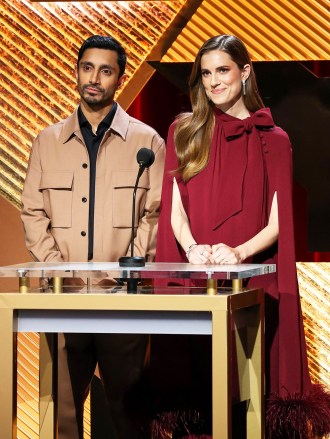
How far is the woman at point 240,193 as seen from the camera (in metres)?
3.13

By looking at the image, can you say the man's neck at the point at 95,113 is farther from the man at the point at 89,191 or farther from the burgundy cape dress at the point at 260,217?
the burgundy cape dress at the point at 260,217

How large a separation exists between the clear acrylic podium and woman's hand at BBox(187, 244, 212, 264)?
0.54 feet

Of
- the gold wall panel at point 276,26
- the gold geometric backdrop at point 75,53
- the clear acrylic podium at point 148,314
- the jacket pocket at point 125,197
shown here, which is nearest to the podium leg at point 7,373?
the clear acrylic podium at point 148,314

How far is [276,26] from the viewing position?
13.5 feet

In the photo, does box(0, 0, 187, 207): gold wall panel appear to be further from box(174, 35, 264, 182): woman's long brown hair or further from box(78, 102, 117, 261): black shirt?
box(174, 35, 264, 182): woman's long brown hair

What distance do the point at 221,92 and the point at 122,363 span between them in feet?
3.14

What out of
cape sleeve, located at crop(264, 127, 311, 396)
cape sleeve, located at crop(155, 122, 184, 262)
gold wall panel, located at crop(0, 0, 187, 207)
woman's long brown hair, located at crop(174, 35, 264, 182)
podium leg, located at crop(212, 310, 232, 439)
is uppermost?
gold wall panel, located at crop(0, 0, 187, 207)

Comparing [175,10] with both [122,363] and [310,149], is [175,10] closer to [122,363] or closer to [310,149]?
[310,149]

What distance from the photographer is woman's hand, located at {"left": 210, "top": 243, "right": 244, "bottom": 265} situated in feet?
9.56

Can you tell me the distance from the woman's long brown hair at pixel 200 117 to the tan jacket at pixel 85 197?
25 centimetres

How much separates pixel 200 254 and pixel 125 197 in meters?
0.61

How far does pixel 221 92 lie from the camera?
322cm

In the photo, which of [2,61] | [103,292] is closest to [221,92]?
[103,292]

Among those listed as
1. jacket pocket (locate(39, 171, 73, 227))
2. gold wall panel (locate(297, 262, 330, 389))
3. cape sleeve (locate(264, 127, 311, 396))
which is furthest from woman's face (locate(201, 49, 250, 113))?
gold wall panel (locate(297, 262, 330, 389))
